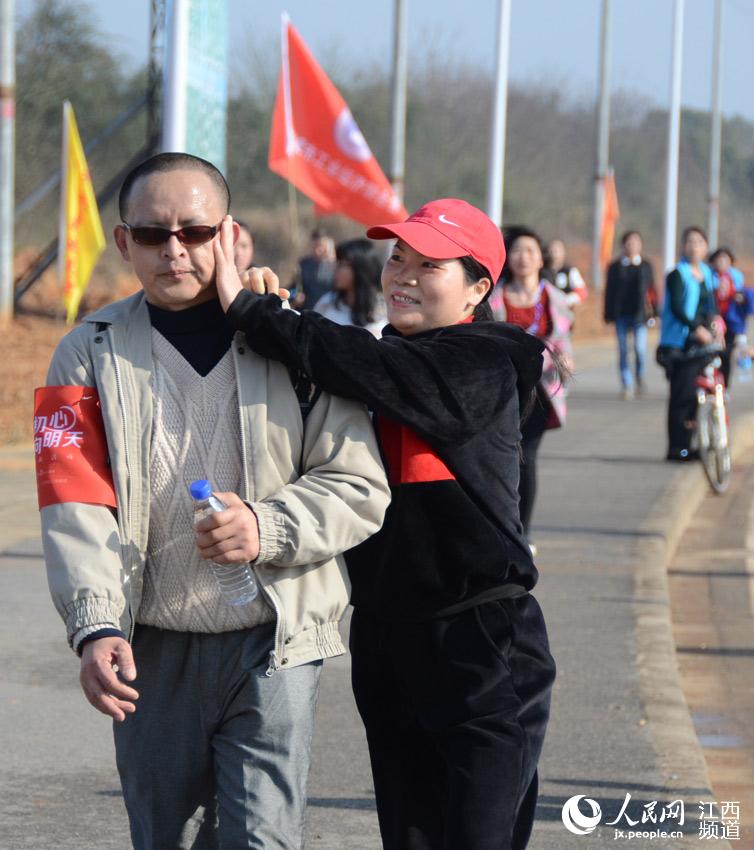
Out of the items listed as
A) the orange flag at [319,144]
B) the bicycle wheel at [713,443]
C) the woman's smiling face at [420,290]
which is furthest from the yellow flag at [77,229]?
the woman's smiling face at [420,290]

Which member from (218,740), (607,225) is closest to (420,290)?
(218,740)

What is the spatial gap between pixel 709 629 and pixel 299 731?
17.4 ft

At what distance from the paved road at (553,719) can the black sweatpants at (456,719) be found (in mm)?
1050

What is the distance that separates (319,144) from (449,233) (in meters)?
8.26

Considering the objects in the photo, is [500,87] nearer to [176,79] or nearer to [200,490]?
[176,79]

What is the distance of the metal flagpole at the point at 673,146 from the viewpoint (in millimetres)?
31916

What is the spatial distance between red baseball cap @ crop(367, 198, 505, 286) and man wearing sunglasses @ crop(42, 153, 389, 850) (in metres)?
0.38

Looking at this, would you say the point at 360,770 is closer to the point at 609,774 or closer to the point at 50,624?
the point at 609,774

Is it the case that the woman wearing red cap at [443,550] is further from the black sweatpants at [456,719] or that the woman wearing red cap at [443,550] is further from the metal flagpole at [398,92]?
the metal flagpole at [398,92]

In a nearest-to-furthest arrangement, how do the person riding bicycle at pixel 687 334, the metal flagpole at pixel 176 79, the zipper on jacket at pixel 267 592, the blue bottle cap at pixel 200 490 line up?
the blue bottle cap at pixel 200 490 < the zipper on jacket at pixel 267 592 < the metal flagpole at pixel 176 79 < the person riding bicycle at pixel 687 334

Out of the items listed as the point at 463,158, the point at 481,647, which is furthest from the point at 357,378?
the point at 463,158

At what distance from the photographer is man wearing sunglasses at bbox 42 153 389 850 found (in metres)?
2.98

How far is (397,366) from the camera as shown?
10.1 ft

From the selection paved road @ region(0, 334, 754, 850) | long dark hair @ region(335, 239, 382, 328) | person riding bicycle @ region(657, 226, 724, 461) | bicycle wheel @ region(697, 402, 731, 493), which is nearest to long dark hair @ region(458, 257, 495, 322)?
paved road @ region(0, 334, 754, 850)
